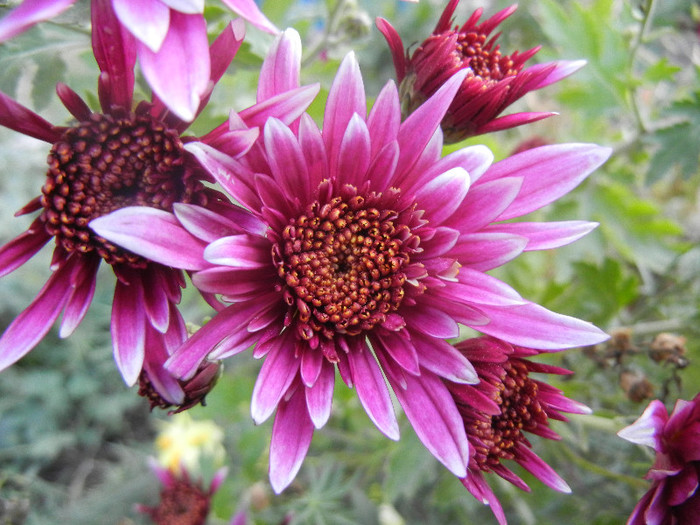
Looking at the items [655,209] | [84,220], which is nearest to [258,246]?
[84,220]

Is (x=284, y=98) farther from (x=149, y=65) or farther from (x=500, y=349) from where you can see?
(x=500, y=349)

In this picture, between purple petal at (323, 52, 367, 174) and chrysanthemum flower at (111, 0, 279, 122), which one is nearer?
chrysanthemum flower at (111, 0, 279, 122)

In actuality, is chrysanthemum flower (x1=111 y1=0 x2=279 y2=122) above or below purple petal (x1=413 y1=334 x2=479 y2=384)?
above

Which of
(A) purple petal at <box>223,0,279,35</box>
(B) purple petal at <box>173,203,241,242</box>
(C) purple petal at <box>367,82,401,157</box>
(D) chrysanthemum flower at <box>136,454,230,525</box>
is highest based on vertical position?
(A) purple petal at <box>223,0,279,35</box>

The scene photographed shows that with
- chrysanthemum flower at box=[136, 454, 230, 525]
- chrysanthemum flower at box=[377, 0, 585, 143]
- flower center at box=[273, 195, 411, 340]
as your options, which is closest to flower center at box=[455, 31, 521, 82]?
chrysanthemum flower at box=[377, 0, 585, 143]

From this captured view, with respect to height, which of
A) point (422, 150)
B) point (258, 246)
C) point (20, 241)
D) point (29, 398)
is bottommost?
point (29, 398)

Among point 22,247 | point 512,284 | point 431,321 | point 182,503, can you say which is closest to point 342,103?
point 431,321

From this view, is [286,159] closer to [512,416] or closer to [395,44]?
[395,44]

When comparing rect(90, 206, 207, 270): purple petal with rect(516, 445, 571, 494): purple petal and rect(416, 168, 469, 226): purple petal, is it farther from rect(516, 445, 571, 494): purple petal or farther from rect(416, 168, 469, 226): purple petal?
rect(516, 445, 571, 494): purple petal
